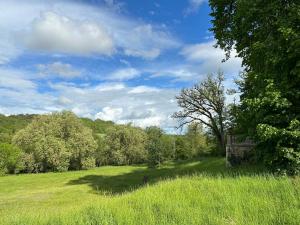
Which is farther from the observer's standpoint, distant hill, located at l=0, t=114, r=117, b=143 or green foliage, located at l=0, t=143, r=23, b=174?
distant hill, located at l=0, t=114, r=117, b=143

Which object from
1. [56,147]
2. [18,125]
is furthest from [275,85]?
[18,125]

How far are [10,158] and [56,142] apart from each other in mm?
7117

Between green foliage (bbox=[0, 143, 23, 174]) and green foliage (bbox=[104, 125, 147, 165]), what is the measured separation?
61.7ft

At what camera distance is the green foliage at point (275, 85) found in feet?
43.7

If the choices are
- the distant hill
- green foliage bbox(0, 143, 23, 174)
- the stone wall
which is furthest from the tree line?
the stone wall

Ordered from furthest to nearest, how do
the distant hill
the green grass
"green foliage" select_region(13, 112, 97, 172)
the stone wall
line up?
1. the distant hill
2. "green foliage" select_region(13, 112, 97, 172)
3. the stone wall
4. the green grass

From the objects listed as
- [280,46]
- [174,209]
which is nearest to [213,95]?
[280,46]

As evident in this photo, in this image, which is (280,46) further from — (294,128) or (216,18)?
(216,18)

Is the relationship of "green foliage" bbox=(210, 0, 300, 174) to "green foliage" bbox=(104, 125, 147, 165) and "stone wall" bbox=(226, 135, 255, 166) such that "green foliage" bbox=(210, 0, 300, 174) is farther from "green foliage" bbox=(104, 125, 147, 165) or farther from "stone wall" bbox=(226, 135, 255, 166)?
"green foliage" bbox=(104, 125, 147, 165)

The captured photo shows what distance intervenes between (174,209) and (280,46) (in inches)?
349

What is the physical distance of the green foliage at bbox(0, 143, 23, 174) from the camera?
183 ft

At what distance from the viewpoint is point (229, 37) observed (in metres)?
20.6

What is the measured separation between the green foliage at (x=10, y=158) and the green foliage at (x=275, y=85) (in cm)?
4677

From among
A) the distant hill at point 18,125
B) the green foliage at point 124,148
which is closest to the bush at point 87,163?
the green foliage at point 124,148
